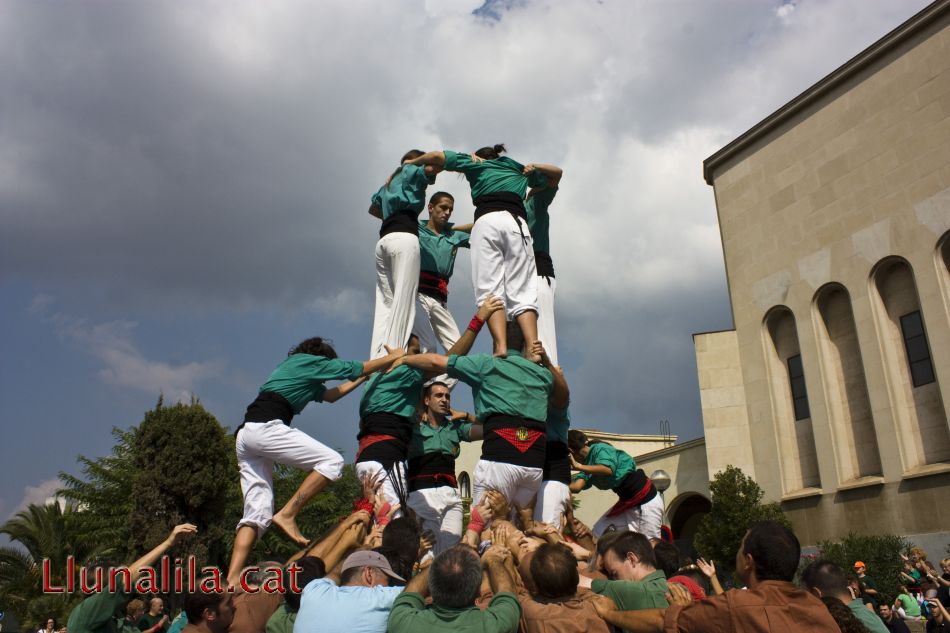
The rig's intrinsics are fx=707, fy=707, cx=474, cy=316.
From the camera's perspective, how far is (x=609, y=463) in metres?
8.29

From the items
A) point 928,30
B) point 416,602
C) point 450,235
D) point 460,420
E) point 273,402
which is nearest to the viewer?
point 416,602

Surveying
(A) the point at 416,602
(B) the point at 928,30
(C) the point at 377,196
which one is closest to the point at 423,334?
(C) the point at 377,196

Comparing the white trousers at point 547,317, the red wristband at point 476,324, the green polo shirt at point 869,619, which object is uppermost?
the white trousers at point 547,317

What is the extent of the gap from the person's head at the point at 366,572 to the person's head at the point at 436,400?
3840 millimetres

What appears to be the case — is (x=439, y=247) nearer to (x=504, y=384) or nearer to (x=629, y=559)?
(x=504, y=384)

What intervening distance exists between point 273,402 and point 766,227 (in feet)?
87.0

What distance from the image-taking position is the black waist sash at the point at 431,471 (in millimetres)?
7480

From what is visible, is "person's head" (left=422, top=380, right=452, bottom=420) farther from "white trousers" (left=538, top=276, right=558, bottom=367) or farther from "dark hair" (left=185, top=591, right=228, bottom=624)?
"dark hair" (left=185, top=591, right=228, bottom=624)

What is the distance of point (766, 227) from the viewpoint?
94.7ft

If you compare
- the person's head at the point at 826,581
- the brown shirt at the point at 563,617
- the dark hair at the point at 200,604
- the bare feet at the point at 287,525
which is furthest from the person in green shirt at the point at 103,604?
the person's head at the point at 826,581

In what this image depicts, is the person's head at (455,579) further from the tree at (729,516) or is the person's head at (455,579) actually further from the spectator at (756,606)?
the tree at (729,516)

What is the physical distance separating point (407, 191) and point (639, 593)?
18.5 feet

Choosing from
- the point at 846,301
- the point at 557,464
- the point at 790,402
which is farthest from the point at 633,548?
the point at 790,402

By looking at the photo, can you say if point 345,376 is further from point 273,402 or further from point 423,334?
point 423,334
